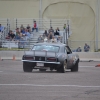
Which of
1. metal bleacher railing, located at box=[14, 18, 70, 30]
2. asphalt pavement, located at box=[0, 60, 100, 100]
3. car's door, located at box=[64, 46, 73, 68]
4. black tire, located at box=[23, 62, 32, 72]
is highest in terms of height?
metal bleacher railing, located at box=[14, 18, 70, 30]

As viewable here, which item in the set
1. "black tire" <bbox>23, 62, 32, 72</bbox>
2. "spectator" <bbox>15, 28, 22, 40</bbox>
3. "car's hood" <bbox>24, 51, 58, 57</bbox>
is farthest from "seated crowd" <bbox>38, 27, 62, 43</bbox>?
"car's hood" <bbox>24, 51, 58, 57</bbox>

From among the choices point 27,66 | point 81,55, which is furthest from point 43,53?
point 81,55

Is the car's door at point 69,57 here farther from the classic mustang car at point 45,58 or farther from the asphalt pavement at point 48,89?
the asphalt pavement at point 48,89

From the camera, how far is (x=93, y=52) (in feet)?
140

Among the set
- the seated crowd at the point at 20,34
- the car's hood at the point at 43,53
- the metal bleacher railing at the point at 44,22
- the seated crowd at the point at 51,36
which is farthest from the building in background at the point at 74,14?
the car's hood at the point at 43,53

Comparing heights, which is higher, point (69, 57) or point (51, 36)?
point (51, 36)

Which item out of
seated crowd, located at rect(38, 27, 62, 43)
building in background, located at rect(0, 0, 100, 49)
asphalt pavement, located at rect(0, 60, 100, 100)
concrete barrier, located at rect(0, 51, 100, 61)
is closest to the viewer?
asphalt pavement, located at rect(0, 60, 100, 100)

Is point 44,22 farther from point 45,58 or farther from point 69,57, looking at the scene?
point 45,58

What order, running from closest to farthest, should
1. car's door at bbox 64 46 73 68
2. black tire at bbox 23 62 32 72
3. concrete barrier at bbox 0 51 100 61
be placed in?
1. black tire at bbox 23 62 32 72
2. car's door at bbox 64 46 73 68
3. concrete barrier at bbox 0 51 100 61

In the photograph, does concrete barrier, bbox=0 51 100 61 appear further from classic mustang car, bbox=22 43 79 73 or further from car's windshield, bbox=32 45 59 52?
classic mustang car, bbox=22 43 79 73

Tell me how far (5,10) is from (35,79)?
31345 millimetres

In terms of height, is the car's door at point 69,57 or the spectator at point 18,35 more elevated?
the spectator at point 18,35

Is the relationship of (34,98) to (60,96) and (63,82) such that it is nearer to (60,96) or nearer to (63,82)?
(60,96)

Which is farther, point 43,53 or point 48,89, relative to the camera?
point 43,53
